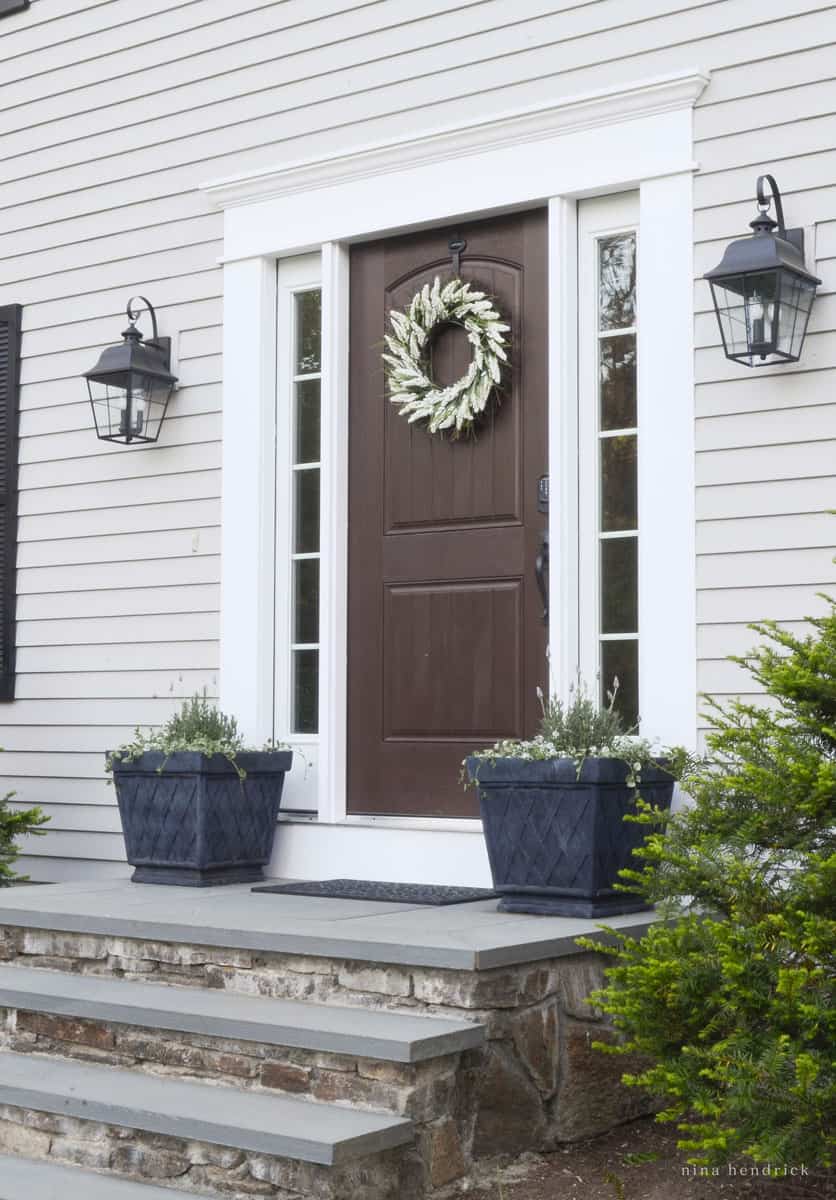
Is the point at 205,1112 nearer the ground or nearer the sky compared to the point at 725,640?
nearer the ground

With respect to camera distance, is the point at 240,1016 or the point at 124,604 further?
the point at 124,604

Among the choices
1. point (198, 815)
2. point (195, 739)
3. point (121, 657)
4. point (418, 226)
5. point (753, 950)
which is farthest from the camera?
point (121, 657)

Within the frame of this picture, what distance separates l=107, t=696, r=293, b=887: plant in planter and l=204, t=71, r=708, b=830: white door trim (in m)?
0.24

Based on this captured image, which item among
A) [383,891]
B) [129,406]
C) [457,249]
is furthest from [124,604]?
[457,249]

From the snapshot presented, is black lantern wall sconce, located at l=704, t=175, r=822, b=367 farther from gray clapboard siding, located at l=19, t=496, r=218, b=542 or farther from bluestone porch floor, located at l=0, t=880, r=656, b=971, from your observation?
gray clapboard siding, located at l=19, t=496, r=218, b=542

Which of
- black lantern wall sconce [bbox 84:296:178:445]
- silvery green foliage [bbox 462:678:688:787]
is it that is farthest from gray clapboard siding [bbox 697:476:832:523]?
black lantern wall sconce [bbox 84:296:178:445]

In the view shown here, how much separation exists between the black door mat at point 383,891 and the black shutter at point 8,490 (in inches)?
70.8

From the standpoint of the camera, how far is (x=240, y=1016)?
3562 mm

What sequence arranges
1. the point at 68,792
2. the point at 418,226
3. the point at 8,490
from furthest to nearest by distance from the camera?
the point at 8,490 < the point at 68,792 < the point at 418,226

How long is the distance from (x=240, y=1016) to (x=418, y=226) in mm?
2713

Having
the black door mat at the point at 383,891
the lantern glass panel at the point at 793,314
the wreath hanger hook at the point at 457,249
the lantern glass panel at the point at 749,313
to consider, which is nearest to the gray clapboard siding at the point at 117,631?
the black door mat at the point at 383,891

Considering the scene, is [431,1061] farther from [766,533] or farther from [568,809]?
[766,533]

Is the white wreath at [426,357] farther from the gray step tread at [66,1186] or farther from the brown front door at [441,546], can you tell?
the gray step tread at [66,1186]

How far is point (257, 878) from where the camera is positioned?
5043mm
